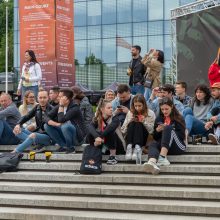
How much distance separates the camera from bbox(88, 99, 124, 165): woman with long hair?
802 cm

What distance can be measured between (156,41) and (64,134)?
34342 mm

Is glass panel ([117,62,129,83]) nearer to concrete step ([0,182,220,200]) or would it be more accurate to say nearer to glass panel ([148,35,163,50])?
glass panel ([148,35,163,50])

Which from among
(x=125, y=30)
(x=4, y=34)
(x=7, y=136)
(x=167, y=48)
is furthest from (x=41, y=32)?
(x=4, y=34)

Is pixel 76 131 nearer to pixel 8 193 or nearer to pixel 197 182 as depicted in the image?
pixel 8 193

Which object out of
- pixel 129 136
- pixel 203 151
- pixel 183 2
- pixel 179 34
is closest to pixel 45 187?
pixel 129 136

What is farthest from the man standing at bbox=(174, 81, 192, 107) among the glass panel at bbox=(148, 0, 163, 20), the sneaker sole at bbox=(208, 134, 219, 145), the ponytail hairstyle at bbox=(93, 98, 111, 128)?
the glass panel at bbox=(148, 0, 163, 20)

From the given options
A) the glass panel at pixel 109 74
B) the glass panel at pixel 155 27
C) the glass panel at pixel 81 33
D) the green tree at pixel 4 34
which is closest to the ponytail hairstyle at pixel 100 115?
the glass panel at pixel 155 27

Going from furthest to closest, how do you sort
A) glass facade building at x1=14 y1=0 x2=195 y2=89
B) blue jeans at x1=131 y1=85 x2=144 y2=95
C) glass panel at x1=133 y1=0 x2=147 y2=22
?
glass panel at x1=133 y1=0 x2=147 y2=22 < glass facade building at x1=14 y1=0 x2=195 y2=89 < blue jeans at x1=131 y1=85 x2=144 y2=95

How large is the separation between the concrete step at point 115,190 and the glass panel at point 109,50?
36.1 metres

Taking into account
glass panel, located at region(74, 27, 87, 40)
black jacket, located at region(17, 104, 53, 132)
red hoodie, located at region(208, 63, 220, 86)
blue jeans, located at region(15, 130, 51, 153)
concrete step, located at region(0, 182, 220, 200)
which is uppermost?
glass panel, located at region(74, 27, 87, 40)

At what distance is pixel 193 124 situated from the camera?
8.92 m

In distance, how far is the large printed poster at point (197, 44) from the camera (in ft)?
46.5

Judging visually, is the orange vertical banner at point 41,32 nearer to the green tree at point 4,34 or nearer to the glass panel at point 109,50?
the glass panel at point 109,50

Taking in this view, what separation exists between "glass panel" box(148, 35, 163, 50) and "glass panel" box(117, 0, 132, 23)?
270 cm
